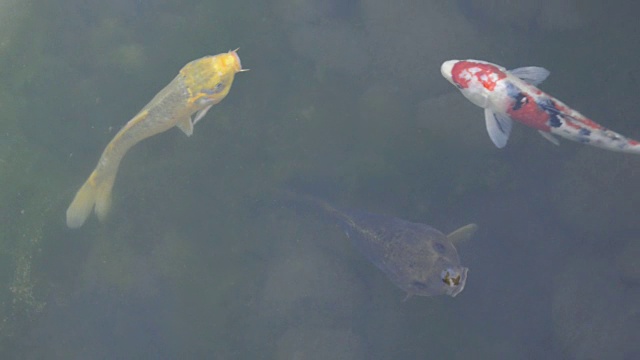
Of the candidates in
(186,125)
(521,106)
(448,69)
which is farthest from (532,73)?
(186,125)

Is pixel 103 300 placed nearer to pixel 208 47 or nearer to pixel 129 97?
pixel 129 97

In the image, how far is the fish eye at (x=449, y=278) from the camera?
155 inches

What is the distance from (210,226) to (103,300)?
1068mm

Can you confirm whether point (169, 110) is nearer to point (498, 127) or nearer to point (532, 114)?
point (498, 127)

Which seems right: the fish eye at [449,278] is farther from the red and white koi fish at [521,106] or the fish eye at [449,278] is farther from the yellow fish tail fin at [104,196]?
the yellow fish tail fin at [104,196]

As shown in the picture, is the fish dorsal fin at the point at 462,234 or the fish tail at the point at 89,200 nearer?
the fish tail at the point at 89,200

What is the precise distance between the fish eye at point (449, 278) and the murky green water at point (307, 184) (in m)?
0.61

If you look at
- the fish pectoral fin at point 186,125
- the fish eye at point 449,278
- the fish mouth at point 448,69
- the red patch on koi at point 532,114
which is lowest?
the fish eye at point 449,278

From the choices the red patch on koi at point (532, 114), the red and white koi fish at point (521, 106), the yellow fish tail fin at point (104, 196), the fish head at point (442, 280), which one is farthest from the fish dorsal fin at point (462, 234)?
the yellow fish tail fin at point (104, 196)

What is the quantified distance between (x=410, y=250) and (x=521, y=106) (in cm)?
134

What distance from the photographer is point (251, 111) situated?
474cm

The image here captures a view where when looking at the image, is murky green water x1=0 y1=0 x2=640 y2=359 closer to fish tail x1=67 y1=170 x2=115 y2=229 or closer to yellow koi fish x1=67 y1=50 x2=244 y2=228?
fish tail x1=67 y1=170 x2=115 y2=229

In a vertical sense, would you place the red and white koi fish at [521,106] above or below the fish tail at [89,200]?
above

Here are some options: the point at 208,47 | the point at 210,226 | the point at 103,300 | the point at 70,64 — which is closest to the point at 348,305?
the point at 210,226
